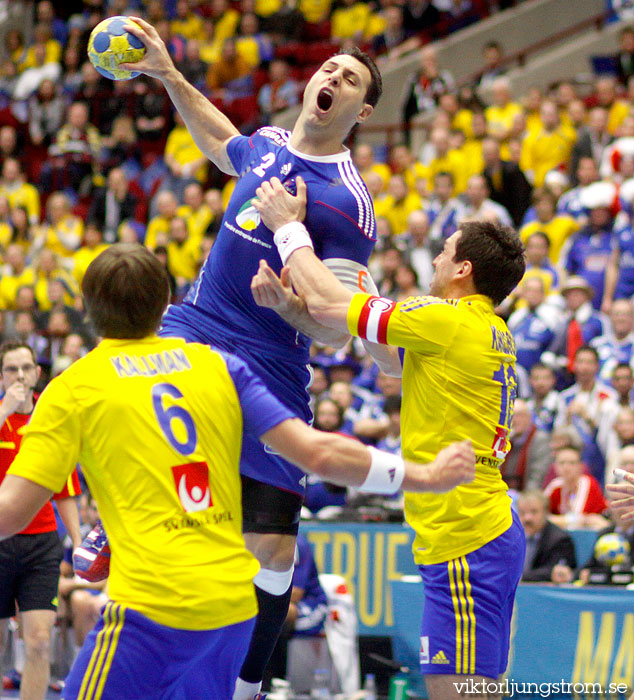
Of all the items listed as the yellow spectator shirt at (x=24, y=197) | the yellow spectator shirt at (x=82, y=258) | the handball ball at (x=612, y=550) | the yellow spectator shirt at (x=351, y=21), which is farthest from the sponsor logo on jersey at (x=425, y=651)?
the yellow spectator shirt at (x=351, y=21)

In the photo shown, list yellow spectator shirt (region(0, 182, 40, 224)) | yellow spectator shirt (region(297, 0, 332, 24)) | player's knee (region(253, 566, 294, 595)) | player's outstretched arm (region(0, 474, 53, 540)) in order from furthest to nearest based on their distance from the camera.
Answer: yellow spectator shirt (region(297, 0, 332, 24)), yellow spectator shirt (region(0, 182, 40, 224)), player's knee (region(253, 566, 294, 595)), player's outstretched arm (region(0, 474, 53, 540))

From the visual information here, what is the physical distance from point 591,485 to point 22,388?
17.3ft

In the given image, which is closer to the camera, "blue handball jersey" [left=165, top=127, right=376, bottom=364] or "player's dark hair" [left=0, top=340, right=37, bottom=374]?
"blue handball jersey" [left=165, top=127, right=376, bottom=364]

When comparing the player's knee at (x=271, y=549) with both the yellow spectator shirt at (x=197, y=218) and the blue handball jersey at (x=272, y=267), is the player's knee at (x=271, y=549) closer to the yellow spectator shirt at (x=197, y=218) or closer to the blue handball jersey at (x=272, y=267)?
the blue handball jersey at (x=272, y=267)

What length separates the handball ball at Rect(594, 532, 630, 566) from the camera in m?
8.56

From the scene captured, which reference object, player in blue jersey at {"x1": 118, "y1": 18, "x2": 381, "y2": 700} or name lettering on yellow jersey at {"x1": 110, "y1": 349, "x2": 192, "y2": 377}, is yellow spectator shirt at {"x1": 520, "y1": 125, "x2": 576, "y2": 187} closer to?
player in blue jersey at {"x1": 118, "y1": 18, "x2": 381, "y2": 700}

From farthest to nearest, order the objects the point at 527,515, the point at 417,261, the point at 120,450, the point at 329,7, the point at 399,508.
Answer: the point at 329,7 → the point at 417,261 → the point at 399,508 → the point at 527,515 → the point at 120,450

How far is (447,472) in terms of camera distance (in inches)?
151

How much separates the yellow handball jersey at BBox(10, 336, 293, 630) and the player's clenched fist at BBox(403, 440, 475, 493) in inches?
21.3

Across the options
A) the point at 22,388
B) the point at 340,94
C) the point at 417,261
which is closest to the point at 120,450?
the point at 340,94

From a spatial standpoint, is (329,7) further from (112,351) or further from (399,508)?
(112,351)

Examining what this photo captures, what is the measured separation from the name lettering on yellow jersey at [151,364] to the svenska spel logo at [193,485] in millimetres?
316

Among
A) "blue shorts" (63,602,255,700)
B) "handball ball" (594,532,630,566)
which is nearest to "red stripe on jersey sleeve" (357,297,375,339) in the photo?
A: "blue shorts" (63,602,255,700)

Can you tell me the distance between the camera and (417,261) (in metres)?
14.3
